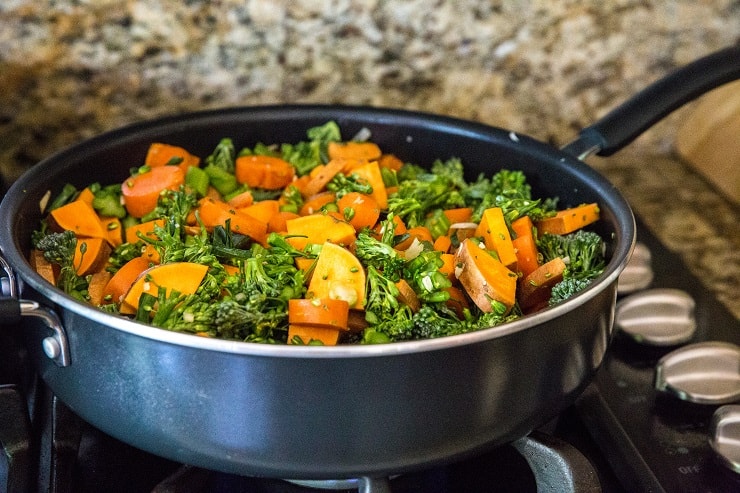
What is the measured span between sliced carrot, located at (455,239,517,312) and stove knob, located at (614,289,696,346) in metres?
0.40

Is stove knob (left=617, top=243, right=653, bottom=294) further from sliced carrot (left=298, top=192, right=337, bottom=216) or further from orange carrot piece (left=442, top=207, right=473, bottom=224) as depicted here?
sliced carrot (left=298, top=192, right=337, bottom=216)

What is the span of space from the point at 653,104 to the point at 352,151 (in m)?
0.57

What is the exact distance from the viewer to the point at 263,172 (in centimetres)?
142

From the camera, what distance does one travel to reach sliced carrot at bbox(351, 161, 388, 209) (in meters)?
1.35

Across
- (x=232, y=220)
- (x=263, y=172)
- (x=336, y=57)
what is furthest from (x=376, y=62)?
(x=232, y=220)

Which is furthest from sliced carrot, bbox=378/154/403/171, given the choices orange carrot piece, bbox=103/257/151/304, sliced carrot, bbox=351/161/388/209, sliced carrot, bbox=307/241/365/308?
orange carrot piece, bbox=103/257/151/304

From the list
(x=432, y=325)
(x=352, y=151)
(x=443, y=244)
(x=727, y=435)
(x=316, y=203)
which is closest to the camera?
(x=432, y=325)

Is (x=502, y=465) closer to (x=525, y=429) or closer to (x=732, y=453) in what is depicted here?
(x=525, y=429)

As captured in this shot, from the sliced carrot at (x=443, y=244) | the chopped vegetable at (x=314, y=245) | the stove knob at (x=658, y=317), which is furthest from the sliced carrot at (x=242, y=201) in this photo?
the stove knob at (x=658, y=317)

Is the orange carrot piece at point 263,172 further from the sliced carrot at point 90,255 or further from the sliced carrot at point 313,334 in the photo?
the sliced carrot at point 313,334

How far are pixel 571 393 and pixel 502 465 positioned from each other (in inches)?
9.3

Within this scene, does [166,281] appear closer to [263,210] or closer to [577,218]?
[263,210]

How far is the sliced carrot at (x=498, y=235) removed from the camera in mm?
1182

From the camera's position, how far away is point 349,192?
133cm
